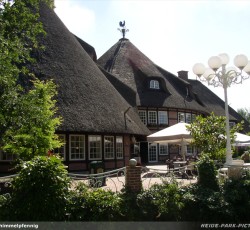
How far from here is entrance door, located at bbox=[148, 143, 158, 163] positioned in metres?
29.1

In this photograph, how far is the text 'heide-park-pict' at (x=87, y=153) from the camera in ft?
23.2

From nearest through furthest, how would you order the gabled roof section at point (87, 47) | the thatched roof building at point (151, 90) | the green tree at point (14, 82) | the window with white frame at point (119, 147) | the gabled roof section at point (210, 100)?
the green tree at point (14, 82) < the window with white frame at point (119, 147) < the gabled roof section at point (87, 47) < the thatched roof building at point (151, 90) < the gabled roof section at point (210, 100)

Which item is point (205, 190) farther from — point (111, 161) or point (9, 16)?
point (111, 161)

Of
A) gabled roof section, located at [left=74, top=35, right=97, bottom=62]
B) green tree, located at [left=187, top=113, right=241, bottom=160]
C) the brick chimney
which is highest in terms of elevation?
the brick chimney

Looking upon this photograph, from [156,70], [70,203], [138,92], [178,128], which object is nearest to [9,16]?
[70,203]

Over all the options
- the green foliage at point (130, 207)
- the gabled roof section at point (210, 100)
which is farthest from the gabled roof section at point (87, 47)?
the green foliage at point (130, 207)

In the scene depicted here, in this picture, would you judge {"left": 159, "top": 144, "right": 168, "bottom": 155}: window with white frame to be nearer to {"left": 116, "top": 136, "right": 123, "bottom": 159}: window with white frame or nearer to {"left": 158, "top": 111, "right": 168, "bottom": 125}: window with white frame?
{"left": 158, "top": 111, "right": 168, "bottom": 125}: window with white frame

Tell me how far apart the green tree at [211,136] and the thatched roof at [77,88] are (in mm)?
6052

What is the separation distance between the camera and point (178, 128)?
1573 centimetres

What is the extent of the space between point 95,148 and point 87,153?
662 millimetres

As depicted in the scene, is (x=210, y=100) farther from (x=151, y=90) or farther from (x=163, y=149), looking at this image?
(x=163, y=149)

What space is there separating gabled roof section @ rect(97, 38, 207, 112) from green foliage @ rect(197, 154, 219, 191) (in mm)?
19831

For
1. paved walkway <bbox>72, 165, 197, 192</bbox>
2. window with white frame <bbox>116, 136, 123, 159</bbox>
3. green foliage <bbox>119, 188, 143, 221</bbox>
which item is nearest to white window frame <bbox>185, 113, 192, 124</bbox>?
window with white frame <bbox>116, 136, 123, 159</bbox>

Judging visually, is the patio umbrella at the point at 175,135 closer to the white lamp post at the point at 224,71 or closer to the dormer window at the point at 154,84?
the white lamp post at the point at 224,71
